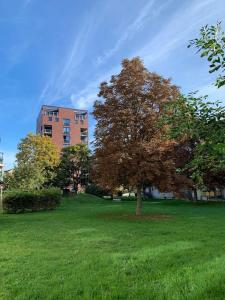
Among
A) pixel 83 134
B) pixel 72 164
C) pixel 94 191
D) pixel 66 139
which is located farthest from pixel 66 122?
pixel 94 191

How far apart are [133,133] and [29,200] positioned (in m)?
11.1

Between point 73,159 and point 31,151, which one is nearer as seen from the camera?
point 31,151

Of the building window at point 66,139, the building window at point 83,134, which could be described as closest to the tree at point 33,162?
the building window at point 66,139

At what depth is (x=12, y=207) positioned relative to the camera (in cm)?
2642

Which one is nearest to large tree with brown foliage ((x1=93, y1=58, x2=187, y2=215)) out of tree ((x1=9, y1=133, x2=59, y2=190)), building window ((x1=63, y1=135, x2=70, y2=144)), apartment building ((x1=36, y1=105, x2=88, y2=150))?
tree ((x1=9, y1=133, x2=59, y2=190))

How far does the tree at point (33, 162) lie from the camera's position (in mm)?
41812

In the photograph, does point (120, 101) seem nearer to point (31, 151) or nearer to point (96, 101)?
point (96, 101)

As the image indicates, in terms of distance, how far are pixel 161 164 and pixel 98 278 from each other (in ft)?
45.8

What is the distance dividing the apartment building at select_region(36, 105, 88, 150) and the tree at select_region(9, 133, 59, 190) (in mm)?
47770

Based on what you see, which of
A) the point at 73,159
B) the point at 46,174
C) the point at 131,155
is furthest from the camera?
the point at 73,159

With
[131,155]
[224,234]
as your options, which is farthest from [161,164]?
[224,234]

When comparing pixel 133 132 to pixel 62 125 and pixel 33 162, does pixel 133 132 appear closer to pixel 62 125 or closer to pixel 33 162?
pixel 33 162

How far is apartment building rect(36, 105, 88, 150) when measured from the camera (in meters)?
101

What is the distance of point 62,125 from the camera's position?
10231cm
